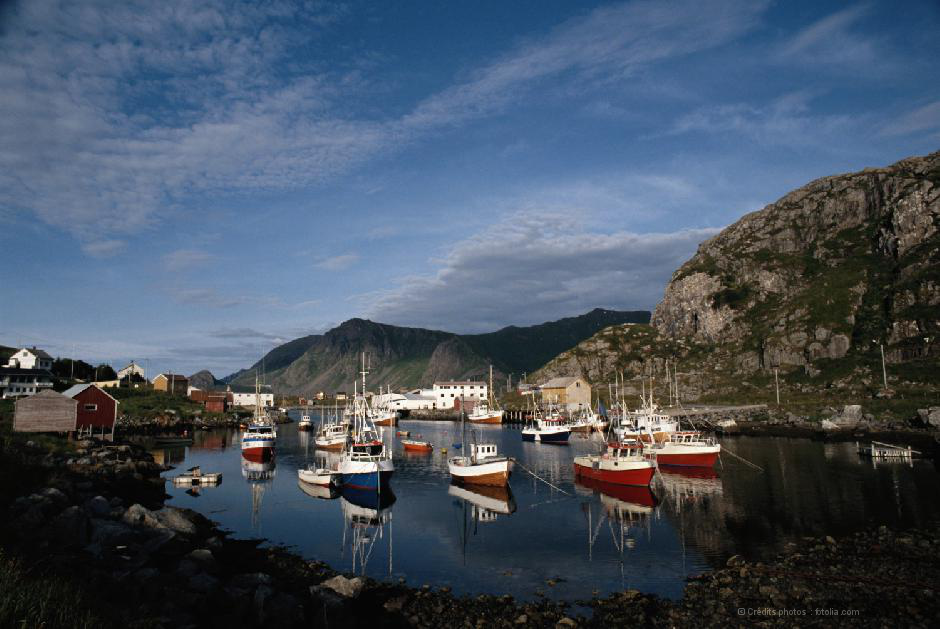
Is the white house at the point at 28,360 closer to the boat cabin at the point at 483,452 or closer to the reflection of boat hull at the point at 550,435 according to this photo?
the reflection of boat hull at the point at 550,435

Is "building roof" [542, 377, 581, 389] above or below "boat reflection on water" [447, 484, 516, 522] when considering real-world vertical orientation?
above

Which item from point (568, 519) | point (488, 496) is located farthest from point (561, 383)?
point (568, 519)

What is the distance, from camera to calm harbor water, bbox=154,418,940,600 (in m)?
28.8

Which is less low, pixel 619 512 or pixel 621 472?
pixel 621 472

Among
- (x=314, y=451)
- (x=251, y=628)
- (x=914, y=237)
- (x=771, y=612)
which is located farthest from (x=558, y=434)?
(x=914, y=237)

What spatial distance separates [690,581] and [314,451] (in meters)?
73.2

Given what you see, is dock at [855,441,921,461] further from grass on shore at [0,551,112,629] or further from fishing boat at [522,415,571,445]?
grass on shore at [0,551,112,629]

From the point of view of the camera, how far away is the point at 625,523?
3866cm

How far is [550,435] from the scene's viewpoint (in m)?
104

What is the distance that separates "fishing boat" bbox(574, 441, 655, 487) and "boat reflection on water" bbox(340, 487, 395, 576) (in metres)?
19.9

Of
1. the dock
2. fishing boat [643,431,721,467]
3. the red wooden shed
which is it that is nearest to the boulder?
fishing boat [643,431,721,467]

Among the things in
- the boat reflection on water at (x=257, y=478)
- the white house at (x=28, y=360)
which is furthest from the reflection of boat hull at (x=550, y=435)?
the white house at (x=28, y=360)

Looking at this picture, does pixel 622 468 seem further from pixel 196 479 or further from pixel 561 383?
pixel 561 383

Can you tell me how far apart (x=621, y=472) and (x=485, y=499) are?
41.8 feet
